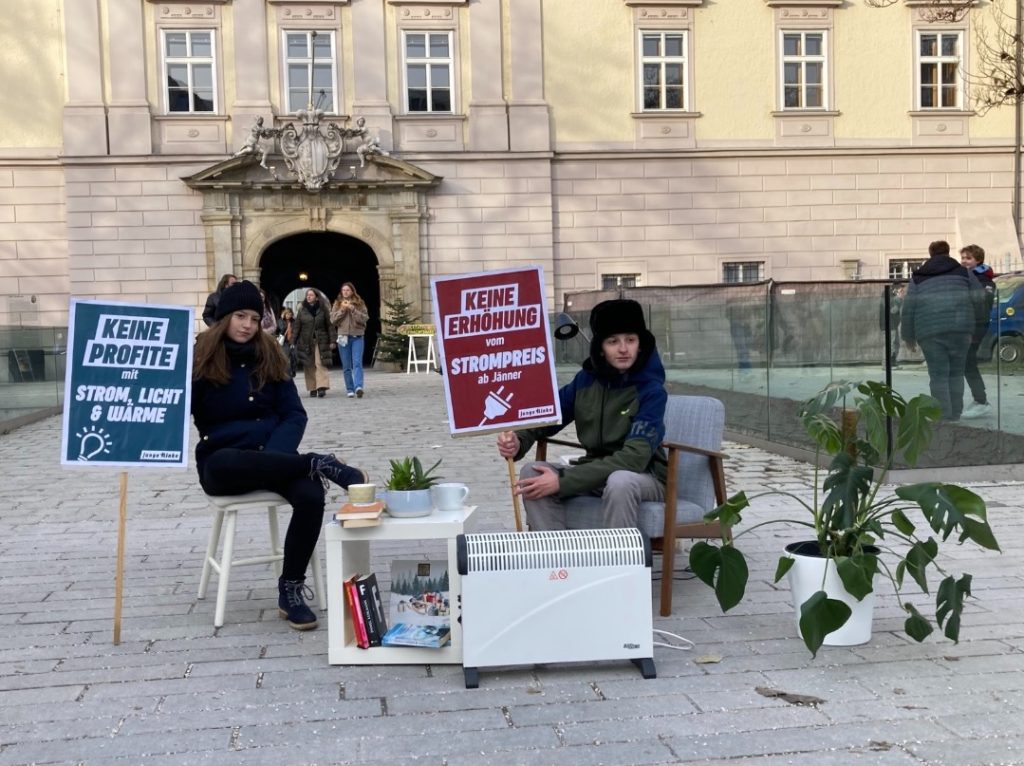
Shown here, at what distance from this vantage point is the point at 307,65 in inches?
970

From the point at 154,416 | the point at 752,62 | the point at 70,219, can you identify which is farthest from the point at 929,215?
the point at 154,416

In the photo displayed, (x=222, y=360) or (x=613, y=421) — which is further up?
(x=222, y=360)

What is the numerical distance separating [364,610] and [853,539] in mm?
1942

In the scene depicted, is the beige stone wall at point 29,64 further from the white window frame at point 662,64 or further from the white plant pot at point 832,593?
the white plant pot at point 832,593

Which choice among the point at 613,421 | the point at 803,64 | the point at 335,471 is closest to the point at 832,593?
the point at 613,421

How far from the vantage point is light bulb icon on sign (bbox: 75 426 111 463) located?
480cm

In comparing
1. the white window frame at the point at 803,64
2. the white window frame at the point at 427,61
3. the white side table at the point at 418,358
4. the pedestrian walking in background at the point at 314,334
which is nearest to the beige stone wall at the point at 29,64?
the white window frame at the point at 427,61

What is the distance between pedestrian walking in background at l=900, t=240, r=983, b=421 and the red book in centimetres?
596

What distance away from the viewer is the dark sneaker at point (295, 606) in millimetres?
4902

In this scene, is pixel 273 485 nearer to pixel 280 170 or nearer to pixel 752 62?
pixel 280 170

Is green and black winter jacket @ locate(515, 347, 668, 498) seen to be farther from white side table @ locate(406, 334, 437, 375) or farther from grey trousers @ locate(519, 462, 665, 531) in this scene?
white side table @ locate(406, 334, 437, 375)

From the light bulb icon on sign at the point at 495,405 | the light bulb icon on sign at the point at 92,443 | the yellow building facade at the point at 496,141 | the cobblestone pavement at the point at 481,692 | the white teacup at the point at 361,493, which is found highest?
the yellow building facade at the point at 496,141

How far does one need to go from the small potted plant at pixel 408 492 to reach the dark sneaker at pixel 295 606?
0.73 metres

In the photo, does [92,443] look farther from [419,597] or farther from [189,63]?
[189,63]
